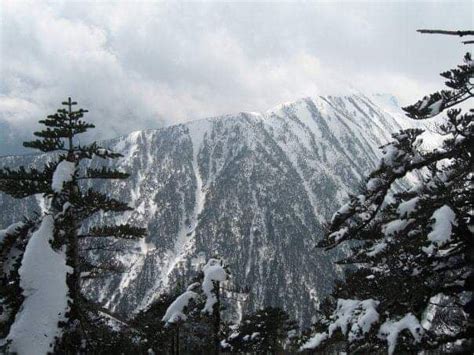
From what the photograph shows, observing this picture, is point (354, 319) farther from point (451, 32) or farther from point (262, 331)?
point (262, 331)

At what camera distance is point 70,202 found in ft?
34.0

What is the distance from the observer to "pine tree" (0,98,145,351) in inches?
308

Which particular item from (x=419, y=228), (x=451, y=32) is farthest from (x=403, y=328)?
(x=451, y=32)

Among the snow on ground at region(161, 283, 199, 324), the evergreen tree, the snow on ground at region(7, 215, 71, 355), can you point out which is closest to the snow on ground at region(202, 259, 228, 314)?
the snow on ground at region(161, 283, 199, 324)

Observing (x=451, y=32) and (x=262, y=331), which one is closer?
(x=451, y=32)

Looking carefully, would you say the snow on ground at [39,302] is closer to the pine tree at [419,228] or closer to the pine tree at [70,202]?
the pine tree at [70,202]

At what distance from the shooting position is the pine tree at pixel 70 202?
308 inches

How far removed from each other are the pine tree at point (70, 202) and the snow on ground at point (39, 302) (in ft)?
1.58

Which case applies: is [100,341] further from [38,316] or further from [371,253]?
[371,253]

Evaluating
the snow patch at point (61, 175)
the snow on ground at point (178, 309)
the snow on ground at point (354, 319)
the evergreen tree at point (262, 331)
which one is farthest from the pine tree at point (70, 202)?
the evergreen tree at point (262, 331)

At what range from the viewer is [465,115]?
6.97m

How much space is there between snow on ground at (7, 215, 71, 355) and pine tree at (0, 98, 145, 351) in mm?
482

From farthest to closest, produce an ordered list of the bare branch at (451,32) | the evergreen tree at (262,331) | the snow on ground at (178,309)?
1. the evergreen tree at (262,331)
2. the snow on ground at (178,309)
3. the bare branch at (451,32)

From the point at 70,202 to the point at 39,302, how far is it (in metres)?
4.70
